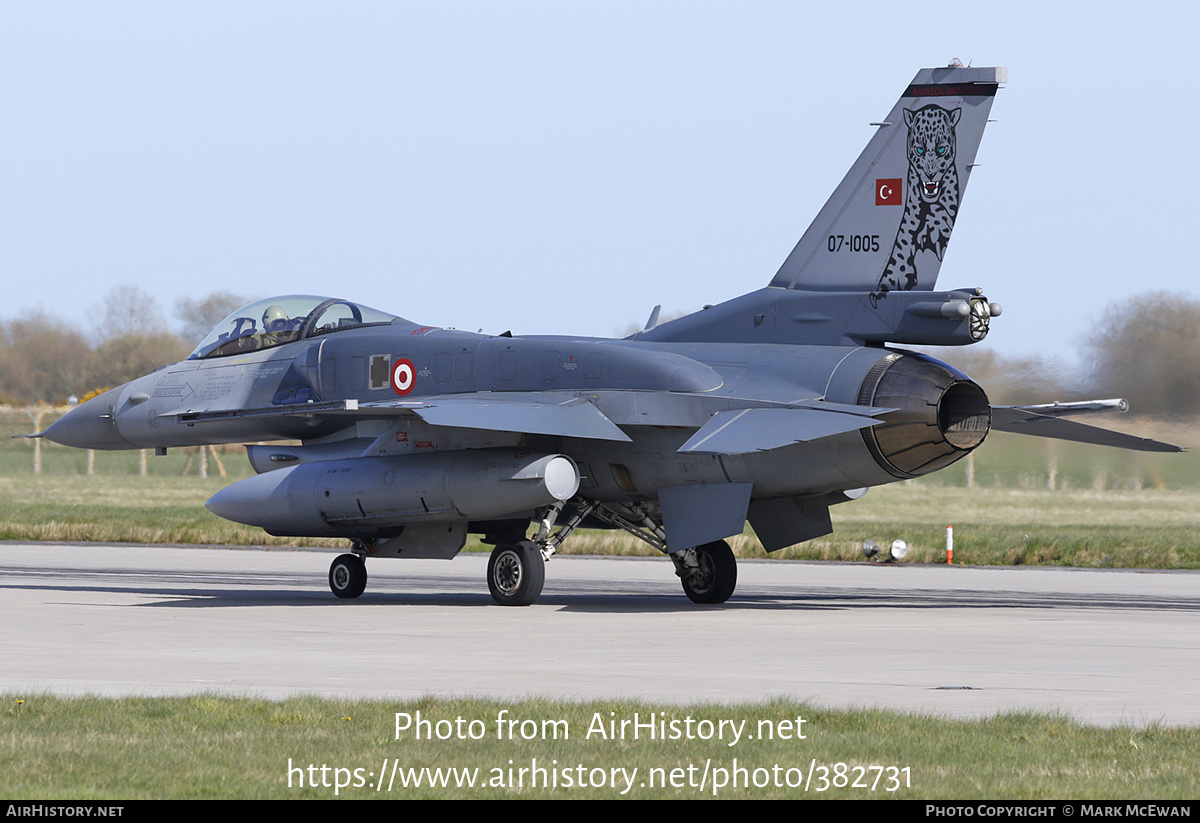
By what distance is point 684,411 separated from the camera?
17422 mm

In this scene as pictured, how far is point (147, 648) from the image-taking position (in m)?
13.3

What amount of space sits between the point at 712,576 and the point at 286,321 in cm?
684

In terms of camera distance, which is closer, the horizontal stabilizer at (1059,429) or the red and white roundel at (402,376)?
the horizontal stabilizer at (1059,429)

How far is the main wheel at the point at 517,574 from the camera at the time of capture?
718 inches

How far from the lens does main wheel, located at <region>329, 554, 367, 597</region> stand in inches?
789

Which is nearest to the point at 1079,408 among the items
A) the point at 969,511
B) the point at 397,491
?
the point at 397,491

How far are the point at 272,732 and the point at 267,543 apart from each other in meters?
26.9

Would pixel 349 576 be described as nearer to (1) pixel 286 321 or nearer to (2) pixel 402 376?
(2) pixel 402 376

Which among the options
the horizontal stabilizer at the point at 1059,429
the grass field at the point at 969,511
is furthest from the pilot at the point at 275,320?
the grass field at the point at 969,511

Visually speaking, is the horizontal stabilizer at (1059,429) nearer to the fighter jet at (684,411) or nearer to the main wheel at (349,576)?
the fighter jet at (684,411)

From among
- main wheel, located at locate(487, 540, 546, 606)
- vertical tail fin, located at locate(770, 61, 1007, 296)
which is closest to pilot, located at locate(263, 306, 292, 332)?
main wheel, located at locate(487, 540, 546, 606)

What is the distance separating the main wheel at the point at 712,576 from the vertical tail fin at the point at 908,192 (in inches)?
142

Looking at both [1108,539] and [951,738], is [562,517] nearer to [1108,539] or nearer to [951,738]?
[951,738]

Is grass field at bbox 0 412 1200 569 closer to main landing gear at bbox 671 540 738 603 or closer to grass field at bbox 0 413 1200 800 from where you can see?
main landing gear at bbox 671 540 738 603
